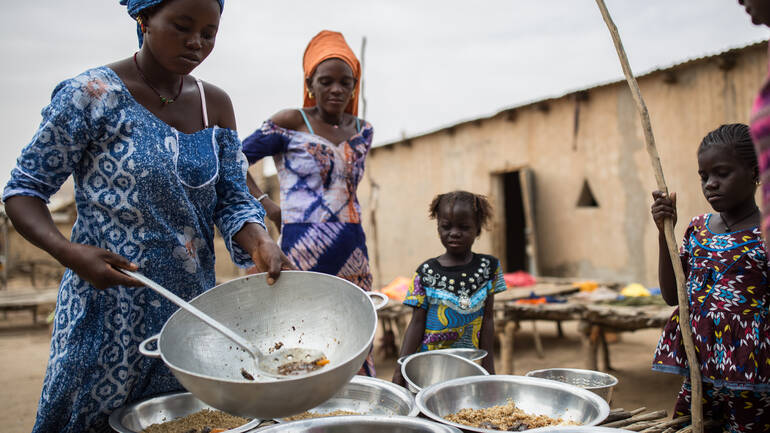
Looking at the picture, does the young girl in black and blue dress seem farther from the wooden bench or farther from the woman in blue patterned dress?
the wooden bench

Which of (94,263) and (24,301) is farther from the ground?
(94,263)

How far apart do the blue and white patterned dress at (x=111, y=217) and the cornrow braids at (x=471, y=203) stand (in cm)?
131

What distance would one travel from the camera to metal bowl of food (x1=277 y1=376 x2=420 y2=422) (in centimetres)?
167

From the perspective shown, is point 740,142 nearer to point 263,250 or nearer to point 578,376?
point 578,376

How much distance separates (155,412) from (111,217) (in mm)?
600

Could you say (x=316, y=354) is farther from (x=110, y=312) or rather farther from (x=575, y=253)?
(x=575, y=253)

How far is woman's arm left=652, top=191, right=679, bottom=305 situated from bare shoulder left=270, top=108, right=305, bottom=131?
1.74 metres

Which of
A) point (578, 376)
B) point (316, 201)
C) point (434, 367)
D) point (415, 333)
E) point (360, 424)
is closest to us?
point (360, 424)

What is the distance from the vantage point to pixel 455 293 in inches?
99.7

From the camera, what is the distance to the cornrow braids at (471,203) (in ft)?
8.55

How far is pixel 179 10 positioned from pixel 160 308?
85cm

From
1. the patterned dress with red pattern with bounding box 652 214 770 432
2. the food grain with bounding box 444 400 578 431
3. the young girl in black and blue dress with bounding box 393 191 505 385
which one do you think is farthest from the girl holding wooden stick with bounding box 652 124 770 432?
the young girl in black and blue dress with bounding box 393 191 505 385

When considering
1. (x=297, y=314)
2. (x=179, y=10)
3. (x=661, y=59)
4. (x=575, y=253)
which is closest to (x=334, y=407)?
(x=297, y=314)

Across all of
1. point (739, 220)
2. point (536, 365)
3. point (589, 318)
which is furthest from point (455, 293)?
point (536, 365)
